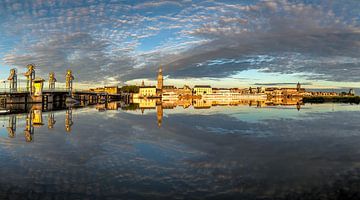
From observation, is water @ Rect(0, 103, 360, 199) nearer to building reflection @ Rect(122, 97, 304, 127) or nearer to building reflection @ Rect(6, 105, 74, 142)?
building reflection @ Rect(6, 105, 74, 142)

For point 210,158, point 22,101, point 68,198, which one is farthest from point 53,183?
point 22,101

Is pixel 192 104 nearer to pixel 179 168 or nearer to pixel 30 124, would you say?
pixel 30 124

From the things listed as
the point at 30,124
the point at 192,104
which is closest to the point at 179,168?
the point at 30,124

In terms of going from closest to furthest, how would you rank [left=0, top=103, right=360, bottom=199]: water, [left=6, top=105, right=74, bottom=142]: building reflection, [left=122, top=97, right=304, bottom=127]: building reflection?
[left=0, top=103, right=360, bottom=199]: water
[left=6, top=105, right=74, bottom=142]: building reflection
[left=122, top=97, right=304, bottom=127]: building reflection

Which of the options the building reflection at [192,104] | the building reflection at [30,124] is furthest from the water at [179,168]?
the building reflection at [192,104]

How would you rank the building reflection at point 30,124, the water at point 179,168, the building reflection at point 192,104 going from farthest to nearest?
the building reflection at point 192,104 < the building reflection at point 30,124 < the water at point 179,168

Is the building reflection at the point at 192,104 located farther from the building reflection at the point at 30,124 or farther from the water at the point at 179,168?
the water at the point at 179,168

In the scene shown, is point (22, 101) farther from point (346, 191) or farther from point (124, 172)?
point (346, 191)

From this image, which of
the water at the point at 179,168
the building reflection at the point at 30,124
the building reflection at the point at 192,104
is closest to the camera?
the water at the point at 179,168

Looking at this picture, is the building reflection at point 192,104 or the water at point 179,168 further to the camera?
the building reflection at point 192,104

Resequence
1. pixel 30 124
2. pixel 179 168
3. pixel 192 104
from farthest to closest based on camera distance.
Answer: pixel 192 104 < pixel 30 124 < pixel 179 168

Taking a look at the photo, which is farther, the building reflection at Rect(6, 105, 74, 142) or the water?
the building reflection at Rect(6, 105, 74, 142)

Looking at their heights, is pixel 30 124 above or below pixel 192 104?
below

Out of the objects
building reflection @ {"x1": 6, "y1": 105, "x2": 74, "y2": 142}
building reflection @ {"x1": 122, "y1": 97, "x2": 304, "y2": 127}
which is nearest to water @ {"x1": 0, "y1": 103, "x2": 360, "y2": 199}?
building reflection @ {"x1": 6, "y1": 105, "x2": 74, "y2": 142}
